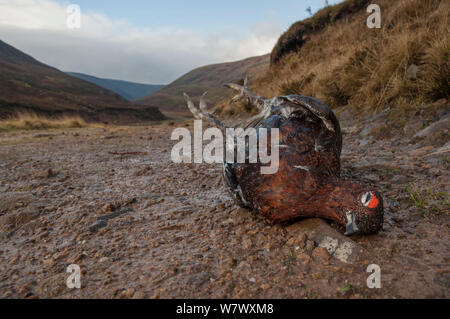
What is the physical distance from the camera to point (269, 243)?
1.79 m

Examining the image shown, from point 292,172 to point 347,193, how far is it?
0.32 m

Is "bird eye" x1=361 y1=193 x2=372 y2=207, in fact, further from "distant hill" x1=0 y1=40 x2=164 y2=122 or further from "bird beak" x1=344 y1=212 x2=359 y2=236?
"distant hill" x1=0 y1=40 x2=164 y2=122

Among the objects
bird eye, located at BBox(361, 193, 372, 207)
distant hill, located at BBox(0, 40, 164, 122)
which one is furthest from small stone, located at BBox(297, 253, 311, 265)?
distant hill, located at BBox(0, 40, 164, 122)

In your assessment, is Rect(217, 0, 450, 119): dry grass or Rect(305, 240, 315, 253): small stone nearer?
Rect(305, 240, 315, 253): small stone

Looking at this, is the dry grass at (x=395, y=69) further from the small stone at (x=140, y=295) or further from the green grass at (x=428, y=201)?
the small stone at (x=140, y=295)

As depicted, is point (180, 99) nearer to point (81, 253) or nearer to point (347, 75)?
point (347, 75)

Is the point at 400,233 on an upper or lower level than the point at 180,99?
lower

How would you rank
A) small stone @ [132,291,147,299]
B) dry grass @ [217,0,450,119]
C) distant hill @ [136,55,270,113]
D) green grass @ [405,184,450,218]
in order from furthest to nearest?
distant hill @ [136,55,270,113] → dry grass @ [217,0,450,119] → green grass @ [405,184,450,218] → small stone @ [132,291,147,299]

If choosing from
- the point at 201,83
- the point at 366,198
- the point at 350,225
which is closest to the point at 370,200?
the point at 366,198

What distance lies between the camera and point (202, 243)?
6.08 ft

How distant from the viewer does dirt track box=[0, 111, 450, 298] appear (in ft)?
4.70
